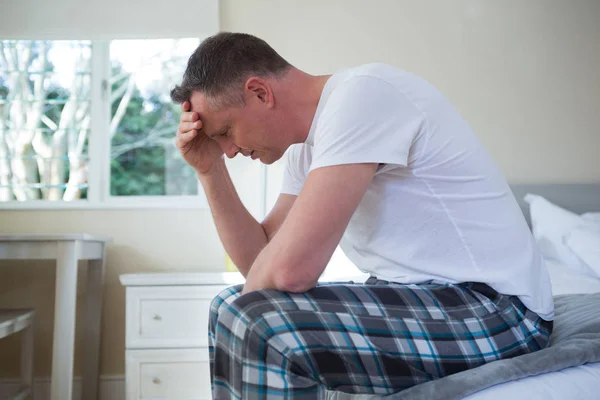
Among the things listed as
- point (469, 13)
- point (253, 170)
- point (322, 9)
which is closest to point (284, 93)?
point (253, 170)

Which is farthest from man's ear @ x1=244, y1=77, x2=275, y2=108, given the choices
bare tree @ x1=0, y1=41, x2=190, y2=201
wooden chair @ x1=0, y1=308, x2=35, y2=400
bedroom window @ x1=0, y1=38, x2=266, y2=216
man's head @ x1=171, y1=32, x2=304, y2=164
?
bare tree @ x1=0, y1=41, x2=190, y2=201

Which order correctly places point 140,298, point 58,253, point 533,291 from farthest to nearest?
point 140,298 → point 58,253 → point 533,291

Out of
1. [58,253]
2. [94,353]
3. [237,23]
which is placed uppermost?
[237,23]

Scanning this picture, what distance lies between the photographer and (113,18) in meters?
2.87

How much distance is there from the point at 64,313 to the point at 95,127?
42.1 inches

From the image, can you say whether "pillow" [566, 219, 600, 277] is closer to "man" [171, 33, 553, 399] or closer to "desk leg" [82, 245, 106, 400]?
"man" [171, 33, 553, 399]

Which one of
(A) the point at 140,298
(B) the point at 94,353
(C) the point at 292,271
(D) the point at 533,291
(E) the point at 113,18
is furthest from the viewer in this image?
(E) the point at 113,18

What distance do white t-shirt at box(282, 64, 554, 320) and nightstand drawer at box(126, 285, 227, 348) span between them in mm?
1421

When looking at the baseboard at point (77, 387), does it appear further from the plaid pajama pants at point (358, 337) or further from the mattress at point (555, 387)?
the mattress at point (555, 387)

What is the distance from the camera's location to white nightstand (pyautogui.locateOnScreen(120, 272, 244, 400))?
7.64 ft

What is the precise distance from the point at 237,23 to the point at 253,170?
2.23 feet

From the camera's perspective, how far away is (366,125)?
3.09ft

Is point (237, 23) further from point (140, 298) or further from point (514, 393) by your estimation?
point (514, 393)

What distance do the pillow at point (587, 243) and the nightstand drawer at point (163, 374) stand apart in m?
1.39
